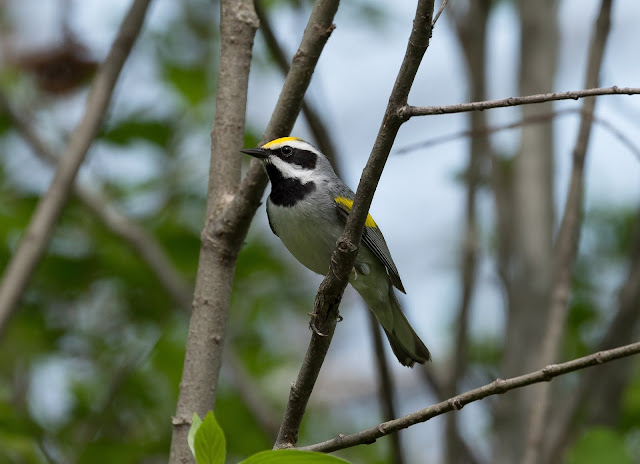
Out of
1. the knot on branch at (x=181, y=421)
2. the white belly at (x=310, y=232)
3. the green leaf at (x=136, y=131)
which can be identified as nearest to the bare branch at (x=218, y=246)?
the knot on branch at (x=181, y=421)

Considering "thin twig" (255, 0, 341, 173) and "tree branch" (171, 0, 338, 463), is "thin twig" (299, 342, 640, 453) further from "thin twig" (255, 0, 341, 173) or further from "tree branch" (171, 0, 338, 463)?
"thin twig" (255, 0, 341, 173)

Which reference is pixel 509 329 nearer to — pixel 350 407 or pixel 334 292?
pixel 334 292

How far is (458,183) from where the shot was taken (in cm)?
555

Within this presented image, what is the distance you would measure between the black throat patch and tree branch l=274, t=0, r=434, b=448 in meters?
1.38

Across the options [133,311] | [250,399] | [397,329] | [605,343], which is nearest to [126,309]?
[133,311]

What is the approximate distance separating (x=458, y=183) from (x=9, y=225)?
2902 mm

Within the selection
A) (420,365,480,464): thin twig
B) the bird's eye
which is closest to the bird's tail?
the bird's eye

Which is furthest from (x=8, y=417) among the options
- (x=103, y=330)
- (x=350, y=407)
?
(x=350, y=407)

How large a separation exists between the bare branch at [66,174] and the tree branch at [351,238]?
153 cm

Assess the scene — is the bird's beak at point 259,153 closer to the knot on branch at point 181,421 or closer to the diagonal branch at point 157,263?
the knot on branch at point 181,421

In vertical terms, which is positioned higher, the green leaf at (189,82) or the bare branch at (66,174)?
the green leaf at (189,82)

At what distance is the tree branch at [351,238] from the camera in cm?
203

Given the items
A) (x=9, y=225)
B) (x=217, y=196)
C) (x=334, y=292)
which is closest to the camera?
(x=334, y=292)

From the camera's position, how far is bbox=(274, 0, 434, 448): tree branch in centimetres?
203
